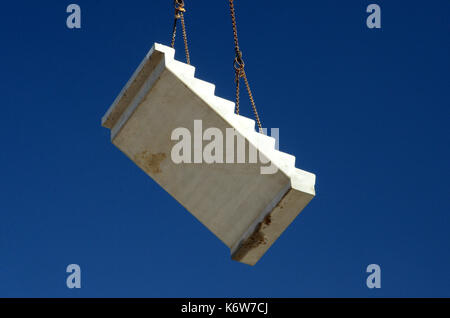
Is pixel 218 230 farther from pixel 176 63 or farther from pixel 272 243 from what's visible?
pixel 176 63

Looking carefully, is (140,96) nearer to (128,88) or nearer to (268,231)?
(128,88)

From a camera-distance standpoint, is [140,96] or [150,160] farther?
[150,160]

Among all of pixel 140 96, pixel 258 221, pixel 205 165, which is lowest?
pixel 258 221

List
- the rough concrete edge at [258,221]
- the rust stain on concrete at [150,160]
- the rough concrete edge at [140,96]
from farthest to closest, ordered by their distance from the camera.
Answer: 1. the rust stain on concrete at [150,160]
2. the rough concrete edge at [258,221]
3. the rough concrete edge at [140,96]

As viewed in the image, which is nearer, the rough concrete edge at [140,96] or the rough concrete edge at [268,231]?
the rough concrete edge at [140,96]

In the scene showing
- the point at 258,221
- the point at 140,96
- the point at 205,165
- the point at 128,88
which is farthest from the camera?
the point at 258,221

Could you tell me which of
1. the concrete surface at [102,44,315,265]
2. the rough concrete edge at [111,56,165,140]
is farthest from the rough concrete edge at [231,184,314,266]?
the rough concrete edge at [111,56,165,140]

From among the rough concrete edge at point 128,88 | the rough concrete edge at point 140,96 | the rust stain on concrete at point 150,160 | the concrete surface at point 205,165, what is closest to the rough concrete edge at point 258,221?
the concrete surface at point 205,165

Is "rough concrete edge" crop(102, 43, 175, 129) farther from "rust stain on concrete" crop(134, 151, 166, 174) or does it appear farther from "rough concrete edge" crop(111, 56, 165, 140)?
"rust stain on concrete" crop(134, 151, 166, 174)

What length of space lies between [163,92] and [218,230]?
2.65 meters

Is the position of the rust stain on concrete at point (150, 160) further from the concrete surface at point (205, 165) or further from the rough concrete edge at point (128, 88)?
the rough concrete edge at point (128, 88)

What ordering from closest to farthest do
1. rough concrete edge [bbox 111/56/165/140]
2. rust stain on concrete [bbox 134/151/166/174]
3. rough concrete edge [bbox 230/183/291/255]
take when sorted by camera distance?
rough concrete edge [bbox 111/56/165/140] < rough concrete edge [bbox 230/183/291/255] < rust stain on concrete [bbox 134/151/166/174]

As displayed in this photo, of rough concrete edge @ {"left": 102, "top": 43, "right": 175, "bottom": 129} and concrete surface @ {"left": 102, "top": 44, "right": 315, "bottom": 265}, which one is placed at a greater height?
rough concrete edge @ {"left": 102, "top": 43, "right": 175, "bottom": 129}

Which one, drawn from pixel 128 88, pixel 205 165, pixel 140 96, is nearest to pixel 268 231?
pixel 205 165
